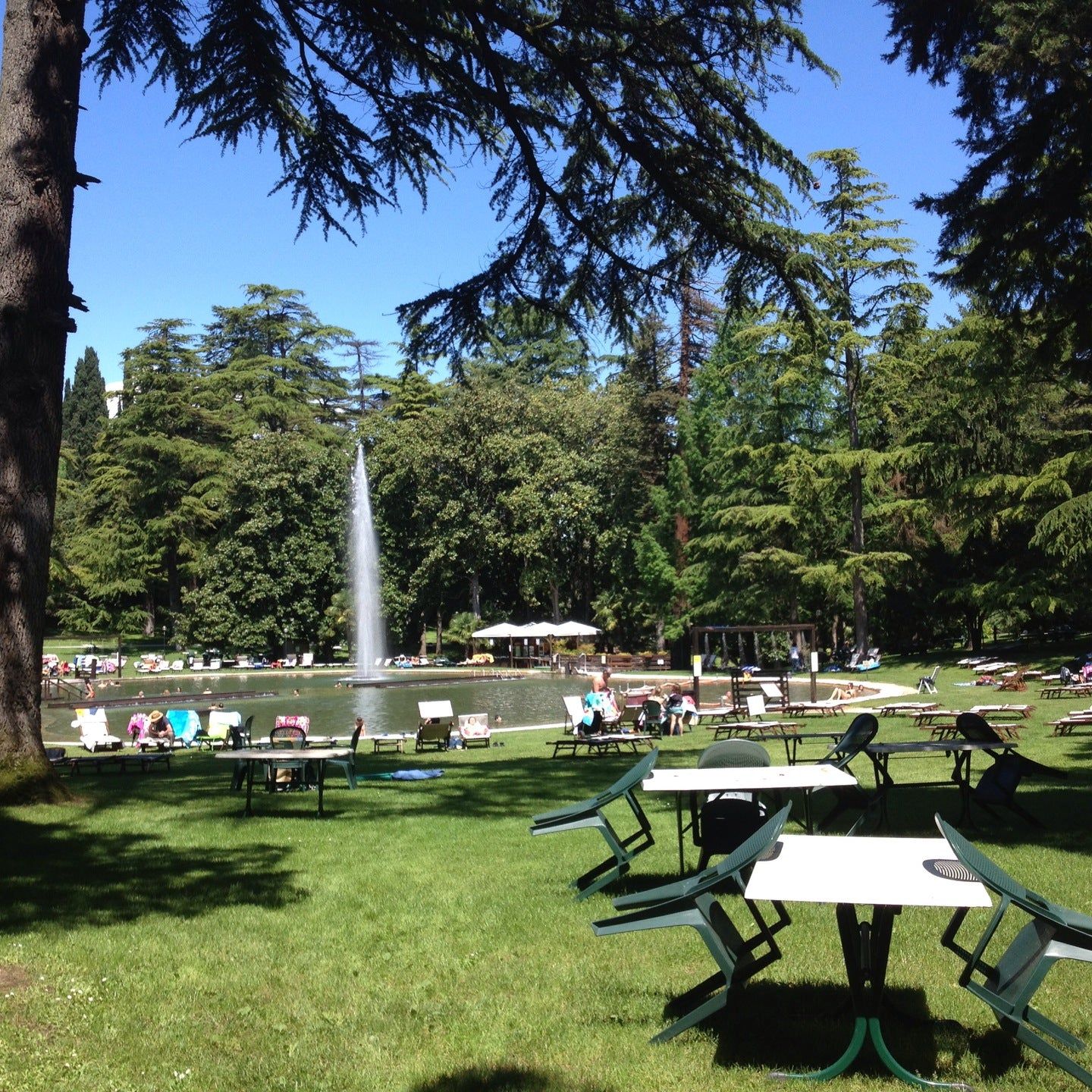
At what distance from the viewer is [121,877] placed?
659cm

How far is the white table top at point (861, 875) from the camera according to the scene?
10.9 feet

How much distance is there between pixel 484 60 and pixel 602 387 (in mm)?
44728

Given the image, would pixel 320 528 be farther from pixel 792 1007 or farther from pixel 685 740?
pixel 792 1007

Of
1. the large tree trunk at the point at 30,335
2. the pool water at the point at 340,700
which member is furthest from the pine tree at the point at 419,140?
the pool water at the point at 340,700

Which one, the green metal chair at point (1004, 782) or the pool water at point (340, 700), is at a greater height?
the green metal chair at point (1004, 782)

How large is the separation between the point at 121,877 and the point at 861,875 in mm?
4768

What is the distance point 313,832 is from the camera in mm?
8273

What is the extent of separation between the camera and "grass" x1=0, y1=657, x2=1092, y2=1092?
379 centimetres

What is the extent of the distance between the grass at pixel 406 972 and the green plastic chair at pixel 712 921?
17cm

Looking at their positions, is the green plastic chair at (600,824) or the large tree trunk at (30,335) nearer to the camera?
the green plastic chair at (600,824)

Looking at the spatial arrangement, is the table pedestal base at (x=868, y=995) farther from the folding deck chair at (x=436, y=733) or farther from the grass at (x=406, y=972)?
the folding deck chair at (x=436, y=733)

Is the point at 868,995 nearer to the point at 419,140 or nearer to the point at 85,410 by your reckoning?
the point at 419,140

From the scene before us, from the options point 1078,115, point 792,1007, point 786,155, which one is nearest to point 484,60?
point 786,155

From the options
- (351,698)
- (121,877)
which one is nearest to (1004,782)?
(121,877)
